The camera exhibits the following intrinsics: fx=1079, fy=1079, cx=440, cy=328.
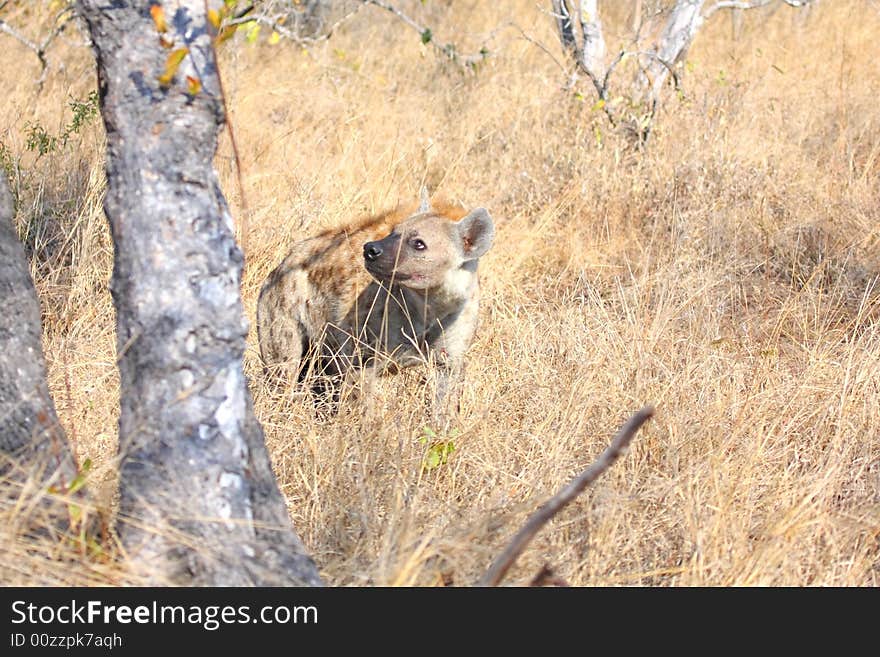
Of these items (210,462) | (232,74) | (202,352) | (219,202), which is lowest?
(210,462)

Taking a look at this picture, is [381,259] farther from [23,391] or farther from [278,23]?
[23,391]

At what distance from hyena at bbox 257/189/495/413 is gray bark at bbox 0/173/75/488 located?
5.51 feet

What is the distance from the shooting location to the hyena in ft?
15.4

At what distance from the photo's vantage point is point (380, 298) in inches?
194

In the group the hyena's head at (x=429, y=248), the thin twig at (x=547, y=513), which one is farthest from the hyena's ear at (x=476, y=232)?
the thin twig at (x=547, y=513)

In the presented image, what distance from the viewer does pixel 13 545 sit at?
264cm

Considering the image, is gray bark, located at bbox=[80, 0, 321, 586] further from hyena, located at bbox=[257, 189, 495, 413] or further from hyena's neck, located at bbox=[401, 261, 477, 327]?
hyena's neck, located at bbox=[401, 261, 477, 327]

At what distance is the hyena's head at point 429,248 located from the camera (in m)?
4.54

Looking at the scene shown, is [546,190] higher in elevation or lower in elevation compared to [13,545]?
higher

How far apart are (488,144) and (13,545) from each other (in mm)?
5271

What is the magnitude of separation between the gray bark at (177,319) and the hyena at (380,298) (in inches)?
73.3
